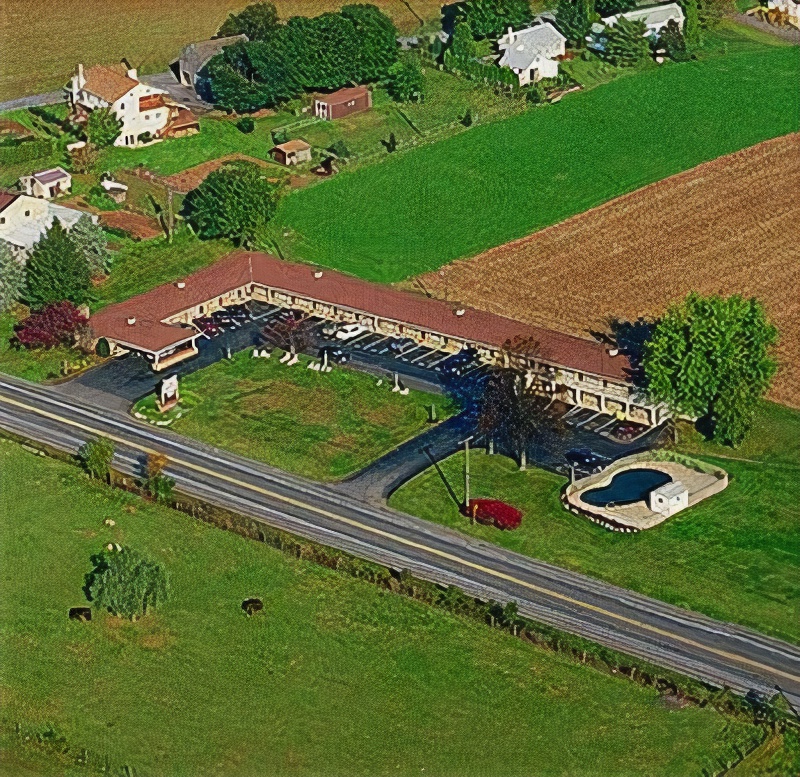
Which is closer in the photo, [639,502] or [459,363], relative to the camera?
[639,502]

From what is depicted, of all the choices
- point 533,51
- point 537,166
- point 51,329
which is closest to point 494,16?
point 533,51

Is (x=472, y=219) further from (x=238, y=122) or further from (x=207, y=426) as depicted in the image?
(x=207, y=426)

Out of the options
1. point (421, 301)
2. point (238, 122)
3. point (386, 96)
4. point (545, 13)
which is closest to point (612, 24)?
point (545, 13)

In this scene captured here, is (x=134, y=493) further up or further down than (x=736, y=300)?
further down

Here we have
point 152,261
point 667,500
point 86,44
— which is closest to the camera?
point 667,500

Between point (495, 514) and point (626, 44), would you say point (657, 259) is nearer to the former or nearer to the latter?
point (495, 514)
